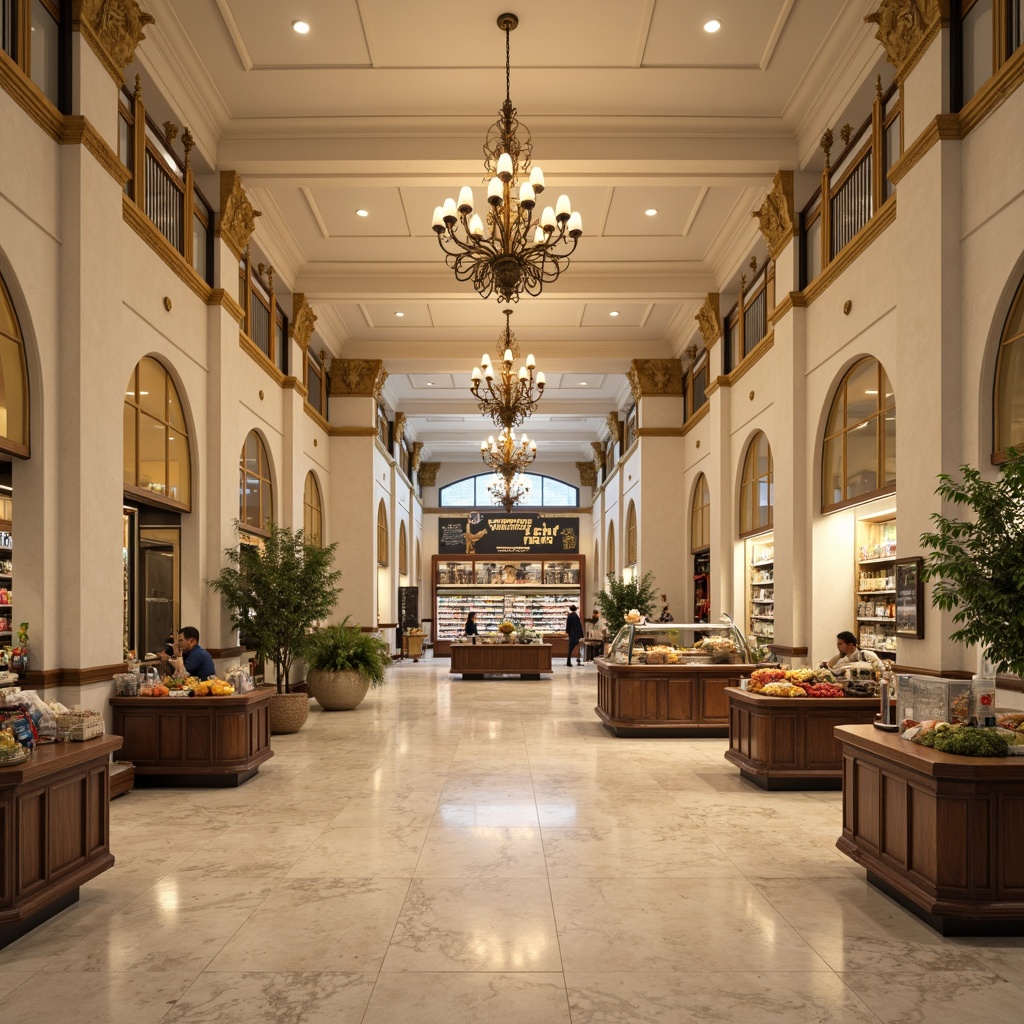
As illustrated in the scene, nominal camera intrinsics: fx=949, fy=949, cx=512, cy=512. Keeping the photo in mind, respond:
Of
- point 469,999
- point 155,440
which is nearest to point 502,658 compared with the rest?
point 155,440

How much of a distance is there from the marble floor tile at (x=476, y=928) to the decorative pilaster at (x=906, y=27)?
699 cm

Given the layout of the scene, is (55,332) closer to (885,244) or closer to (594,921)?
(594,921)

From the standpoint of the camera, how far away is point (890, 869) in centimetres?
489

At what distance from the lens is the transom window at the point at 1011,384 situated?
6.54m

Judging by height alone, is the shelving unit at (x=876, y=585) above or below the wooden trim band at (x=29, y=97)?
below

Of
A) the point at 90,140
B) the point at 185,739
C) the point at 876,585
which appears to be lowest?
the point at 185,739

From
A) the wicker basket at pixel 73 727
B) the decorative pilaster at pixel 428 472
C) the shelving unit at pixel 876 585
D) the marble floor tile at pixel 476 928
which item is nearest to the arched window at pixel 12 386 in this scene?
the wicker basket at pixel 73 727

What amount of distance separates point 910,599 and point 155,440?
7.28m

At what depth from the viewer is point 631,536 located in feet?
75.0

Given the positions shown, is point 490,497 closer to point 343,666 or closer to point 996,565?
point 343,666

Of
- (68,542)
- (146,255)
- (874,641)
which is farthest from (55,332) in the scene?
(874,641)

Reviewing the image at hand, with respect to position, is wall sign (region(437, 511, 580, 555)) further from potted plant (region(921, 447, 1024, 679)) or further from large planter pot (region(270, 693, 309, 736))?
potted plant (region(921, 447, 1024, 679))

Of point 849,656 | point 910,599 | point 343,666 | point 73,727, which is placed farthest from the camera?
point 343,666

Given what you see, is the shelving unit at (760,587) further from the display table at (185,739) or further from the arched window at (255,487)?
the display table at (185,739)
